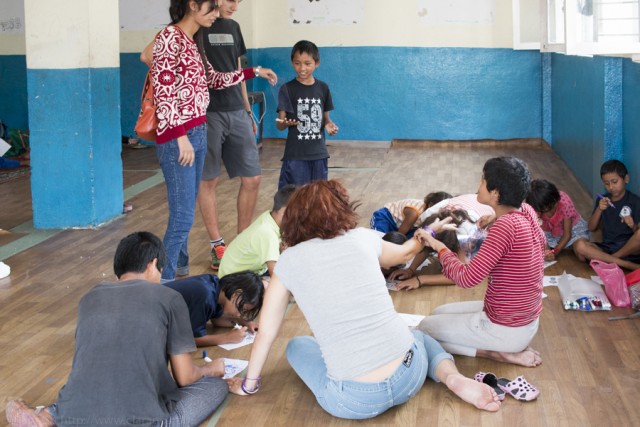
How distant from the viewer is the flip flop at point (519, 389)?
3225 millimetres

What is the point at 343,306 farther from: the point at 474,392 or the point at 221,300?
the point at 221,300

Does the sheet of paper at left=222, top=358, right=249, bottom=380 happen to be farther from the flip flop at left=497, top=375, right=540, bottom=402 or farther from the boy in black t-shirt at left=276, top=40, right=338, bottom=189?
the boy in black t-shirt at left=276, top=40, right=338, bottom=189

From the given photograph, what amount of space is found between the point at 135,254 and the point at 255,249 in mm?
1321

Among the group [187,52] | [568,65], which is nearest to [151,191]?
[187,52]

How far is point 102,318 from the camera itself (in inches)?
108

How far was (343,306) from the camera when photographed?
116 inches

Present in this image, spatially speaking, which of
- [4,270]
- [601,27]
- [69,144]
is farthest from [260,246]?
[601,27]

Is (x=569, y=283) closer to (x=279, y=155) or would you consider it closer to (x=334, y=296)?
(x=334, y=296)

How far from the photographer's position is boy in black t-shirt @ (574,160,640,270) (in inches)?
193

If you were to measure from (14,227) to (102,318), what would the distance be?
3.80m

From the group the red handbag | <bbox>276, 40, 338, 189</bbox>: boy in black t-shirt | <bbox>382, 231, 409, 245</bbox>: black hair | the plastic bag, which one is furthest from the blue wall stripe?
the red handbag

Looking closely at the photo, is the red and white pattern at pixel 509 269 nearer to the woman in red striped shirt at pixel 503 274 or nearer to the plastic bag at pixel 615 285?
the woman in red striped shirt at pixel 503 274

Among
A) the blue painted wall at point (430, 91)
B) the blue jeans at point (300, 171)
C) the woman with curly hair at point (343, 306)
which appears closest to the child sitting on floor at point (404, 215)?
the blue jeans at point (300, 171)

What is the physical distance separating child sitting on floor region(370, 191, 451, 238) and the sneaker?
91 cm
